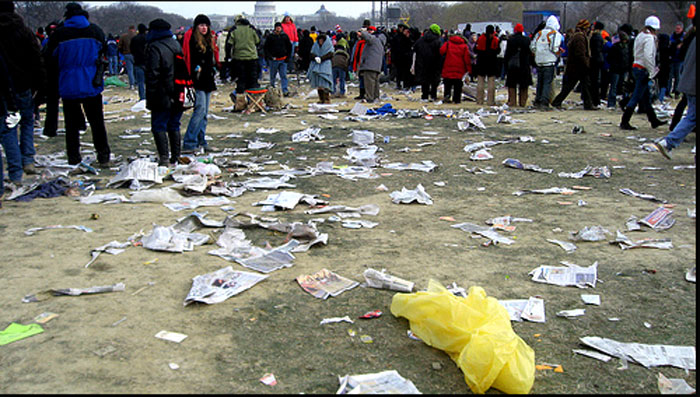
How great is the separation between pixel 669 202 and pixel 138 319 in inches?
190

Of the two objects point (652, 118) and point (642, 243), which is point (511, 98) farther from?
point (642, 243)

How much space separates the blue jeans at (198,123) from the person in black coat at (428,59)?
7.56 m

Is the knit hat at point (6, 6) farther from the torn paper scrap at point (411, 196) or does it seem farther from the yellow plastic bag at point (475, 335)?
the yellow plastic bag at point (475, 335)

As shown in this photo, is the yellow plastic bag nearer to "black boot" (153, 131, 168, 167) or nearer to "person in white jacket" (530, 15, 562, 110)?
"black boot" (153, 131, 168, 167)

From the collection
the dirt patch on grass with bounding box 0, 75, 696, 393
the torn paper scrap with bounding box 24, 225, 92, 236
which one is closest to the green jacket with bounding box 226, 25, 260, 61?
the dirt patch on grass with bounding box 0, 75, 696, 393

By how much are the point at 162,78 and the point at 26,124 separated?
5.40 ft

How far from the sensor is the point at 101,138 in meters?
7.02

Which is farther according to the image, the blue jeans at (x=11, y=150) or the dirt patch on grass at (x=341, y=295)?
the blue jeans at (x=11, y=150)

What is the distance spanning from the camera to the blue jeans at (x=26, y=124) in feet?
21.5

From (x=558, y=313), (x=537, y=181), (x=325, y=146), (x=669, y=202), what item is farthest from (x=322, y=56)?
(x=558, y=313)

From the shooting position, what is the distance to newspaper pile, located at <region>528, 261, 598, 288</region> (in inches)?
144

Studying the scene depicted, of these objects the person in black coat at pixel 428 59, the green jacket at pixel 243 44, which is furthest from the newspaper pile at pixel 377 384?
the person in black coat at pixel 428 59

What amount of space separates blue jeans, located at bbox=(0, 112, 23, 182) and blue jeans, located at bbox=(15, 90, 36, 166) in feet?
1.99

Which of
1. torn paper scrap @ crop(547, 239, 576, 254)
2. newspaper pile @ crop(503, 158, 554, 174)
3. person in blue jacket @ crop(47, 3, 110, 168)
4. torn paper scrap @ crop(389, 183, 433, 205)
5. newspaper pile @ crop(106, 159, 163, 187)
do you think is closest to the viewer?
torn paper scrap @ crop(547, 239, 576, 254)
